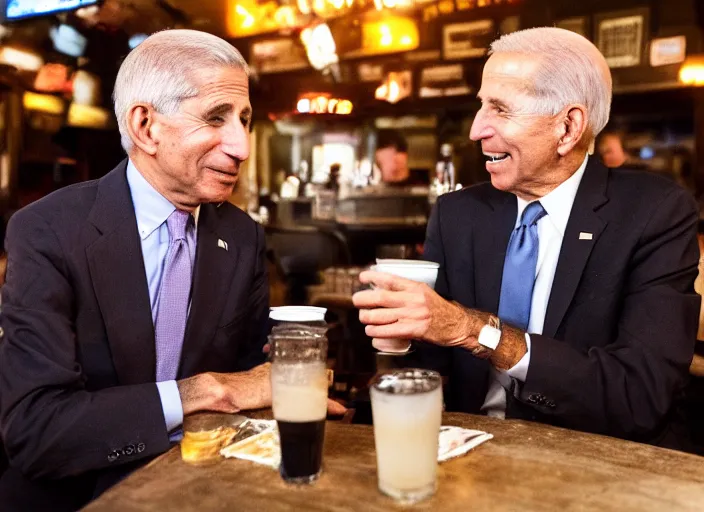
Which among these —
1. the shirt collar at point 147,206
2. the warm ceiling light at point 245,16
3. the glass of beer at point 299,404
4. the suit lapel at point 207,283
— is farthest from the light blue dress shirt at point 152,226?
the warm ceiling light at point 245,16

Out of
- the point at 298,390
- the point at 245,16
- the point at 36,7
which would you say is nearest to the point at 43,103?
the point at 36,7

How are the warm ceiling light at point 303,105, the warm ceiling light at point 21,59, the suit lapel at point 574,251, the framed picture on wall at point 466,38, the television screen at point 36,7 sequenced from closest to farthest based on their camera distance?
the suit lapel at point 574,251 < the television screen at point 36,7 < the framed picture on wall at point 466,38 < the warm ceiling light at point 21,59 < the warm ceiling light at point 303,105

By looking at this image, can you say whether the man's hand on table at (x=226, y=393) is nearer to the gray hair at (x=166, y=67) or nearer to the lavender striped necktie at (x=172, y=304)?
the lavender striped necktie at (x=172, y=304)

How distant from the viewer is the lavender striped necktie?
182 cm

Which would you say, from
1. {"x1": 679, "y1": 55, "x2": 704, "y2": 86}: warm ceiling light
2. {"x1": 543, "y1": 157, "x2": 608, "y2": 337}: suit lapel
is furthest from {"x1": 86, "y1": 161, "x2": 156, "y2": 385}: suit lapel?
{"x1": 679, "y1": 55, "x2": 704, "y2": 86}: warm ceiling light

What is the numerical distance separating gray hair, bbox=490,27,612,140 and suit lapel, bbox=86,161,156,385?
49.3 inches

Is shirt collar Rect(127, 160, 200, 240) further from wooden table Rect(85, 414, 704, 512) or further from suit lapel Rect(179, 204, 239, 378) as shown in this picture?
wooden table Rect(85, 414, 704, 512)

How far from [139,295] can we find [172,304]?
0.41ft

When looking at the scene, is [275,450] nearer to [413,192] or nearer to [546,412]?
[546,412]

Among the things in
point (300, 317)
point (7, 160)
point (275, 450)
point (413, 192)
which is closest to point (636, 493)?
point (275, 450)

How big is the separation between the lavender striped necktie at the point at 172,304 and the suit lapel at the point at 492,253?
0.91 meters

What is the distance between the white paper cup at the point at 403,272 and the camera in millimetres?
1470

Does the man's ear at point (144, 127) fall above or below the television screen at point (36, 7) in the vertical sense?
below

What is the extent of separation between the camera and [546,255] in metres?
2.06
